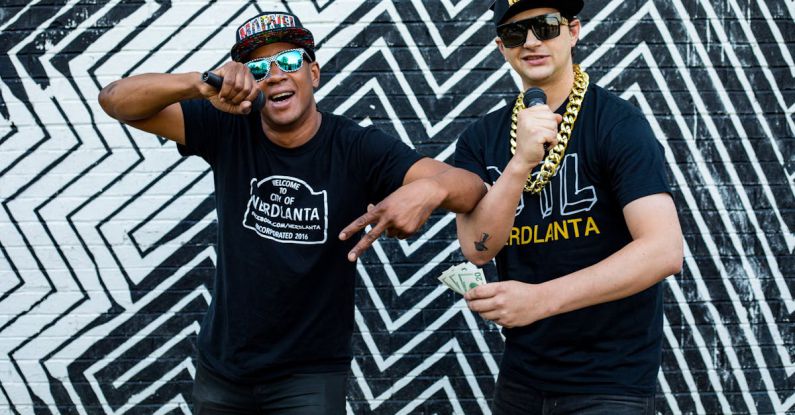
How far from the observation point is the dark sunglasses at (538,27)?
2.93m

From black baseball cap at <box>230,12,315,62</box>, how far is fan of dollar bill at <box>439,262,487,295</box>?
111cm

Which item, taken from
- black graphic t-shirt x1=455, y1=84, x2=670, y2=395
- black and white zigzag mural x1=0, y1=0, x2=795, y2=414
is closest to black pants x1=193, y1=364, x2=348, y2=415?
black graphic t-shirt x1=455, y1=84, x2=670, y2=395

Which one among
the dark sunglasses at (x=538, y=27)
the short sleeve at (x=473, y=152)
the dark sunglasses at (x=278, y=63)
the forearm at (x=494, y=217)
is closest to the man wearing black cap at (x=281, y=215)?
the dark sunglasses at (x=278, y=63)

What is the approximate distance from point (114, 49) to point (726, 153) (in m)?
3.40

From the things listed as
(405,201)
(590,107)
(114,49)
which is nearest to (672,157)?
(590,107)

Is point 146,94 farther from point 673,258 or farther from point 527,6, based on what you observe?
point 673,258

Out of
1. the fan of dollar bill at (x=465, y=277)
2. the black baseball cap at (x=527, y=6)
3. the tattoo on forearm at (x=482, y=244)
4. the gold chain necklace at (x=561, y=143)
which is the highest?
the black baseball cap at (x=527, y=6)

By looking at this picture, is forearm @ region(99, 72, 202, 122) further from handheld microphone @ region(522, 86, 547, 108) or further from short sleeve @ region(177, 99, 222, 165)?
handheld microphone @ region(522, 86, 547, 108)

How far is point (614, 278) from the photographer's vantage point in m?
2.55

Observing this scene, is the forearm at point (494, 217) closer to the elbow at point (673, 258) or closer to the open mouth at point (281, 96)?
the elbow at point (673, 258)

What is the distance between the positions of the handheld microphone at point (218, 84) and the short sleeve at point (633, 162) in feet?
0.99

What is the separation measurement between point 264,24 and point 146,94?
0.51 metres

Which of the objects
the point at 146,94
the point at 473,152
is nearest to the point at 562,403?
the point at 473,152

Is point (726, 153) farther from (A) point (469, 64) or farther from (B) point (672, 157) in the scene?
(A) point (469, 64)
